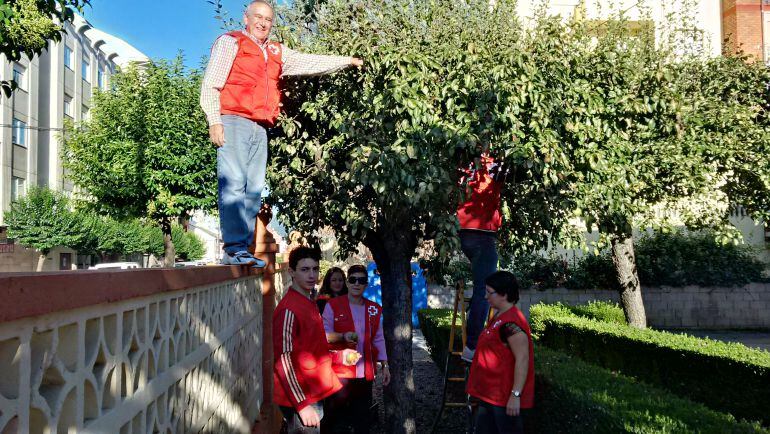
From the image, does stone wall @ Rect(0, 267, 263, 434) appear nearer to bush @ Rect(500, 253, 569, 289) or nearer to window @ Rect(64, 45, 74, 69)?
bush @ Rect(500, 253, 569, 289)

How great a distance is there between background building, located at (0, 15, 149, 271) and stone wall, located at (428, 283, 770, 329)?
2201cm

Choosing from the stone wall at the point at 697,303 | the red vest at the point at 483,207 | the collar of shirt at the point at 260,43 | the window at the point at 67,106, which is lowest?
the stone wall at the point at 697,303

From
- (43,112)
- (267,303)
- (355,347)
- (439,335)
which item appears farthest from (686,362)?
(43,112)

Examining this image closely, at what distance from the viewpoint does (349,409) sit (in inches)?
224

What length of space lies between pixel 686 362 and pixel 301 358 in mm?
7204

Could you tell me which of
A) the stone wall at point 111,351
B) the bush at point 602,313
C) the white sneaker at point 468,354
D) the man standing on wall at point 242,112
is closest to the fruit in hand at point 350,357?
the man standing on wall at point 242,112

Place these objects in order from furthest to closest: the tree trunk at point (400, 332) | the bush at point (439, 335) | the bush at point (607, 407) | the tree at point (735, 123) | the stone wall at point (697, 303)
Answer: the stone wall at point (697, 303) < the tree at point (735, 123) < the bush at point (439, 335) < the tree trunk at point (400, 332) < the bush at point (607, 407)

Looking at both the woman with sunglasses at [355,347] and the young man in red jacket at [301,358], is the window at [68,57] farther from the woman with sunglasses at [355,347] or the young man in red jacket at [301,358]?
the young man in red jacket at [301,358]

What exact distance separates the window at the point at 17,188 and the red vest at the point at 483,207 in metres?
32.8

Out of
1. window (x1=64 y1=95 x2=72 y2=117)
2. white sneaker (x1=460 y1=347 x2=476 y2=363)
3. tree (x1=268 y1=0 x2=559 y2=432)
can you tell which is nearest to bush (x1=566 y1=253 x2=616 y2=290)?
tree (x1=268 y1=0 x2=559 y2=432)

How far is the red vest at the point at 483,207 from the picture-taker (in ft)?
18.9

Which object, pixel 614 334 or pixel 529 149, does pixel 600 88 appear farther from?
pixel 614 334

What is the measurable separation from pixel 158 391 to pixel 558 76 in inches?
166

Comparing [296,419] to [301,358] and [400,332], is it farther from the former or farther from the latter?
[400,332]
